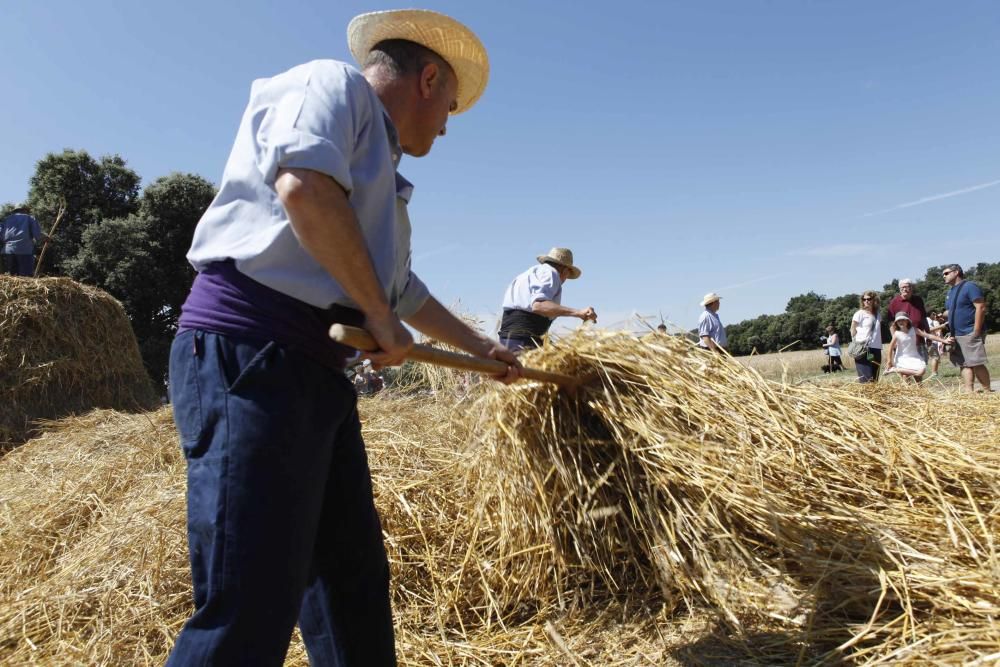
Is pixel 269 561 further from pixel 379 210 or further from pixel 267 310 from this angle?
pixel 379 210

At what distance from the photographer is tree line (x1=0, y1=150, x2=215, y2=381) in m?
15.8

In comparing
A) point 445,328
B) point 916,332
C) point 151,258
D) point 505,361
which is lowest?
point 916,332

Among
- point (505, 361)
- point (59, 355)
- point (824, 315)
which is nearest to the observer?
point (505, 361)

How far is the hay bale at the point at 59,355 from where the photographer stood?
541 centimetres

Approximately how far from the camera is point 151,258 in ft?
52.7

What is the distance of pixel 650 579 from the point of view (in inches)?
78.1

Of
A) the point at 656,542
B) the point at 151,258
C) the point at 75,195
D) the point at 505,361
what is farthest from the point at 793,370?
the point at 75,195

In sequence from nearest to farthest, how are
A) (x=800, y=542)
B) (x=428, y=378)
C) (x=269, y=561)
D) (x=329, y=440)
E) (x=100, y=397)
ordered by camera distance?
(x=269, y=561)
(x=329, y=440)
(x=800, y=542)
(x=428, y=378)
(x=100, y=397)

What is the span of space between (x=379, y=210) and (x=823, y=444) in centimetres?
147

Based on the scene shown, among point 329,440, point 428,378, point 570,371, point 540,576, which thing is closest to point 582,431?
point 570,371

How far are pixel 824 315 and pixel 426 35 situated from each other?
3461 cm

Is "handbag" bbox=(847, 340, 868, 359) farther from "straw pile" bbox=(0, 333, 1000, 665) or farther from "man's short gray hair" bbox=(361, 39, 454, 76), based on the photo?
"man's short gray hair" bbox=(361, 39, 454, 76)

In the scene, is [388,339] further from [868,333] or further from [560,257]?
[868,333]

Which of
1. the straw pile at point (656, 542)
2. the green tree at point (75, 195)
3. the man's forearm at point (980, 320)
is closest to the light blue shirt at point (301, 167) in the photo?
the straw pile at point (656, 542)
